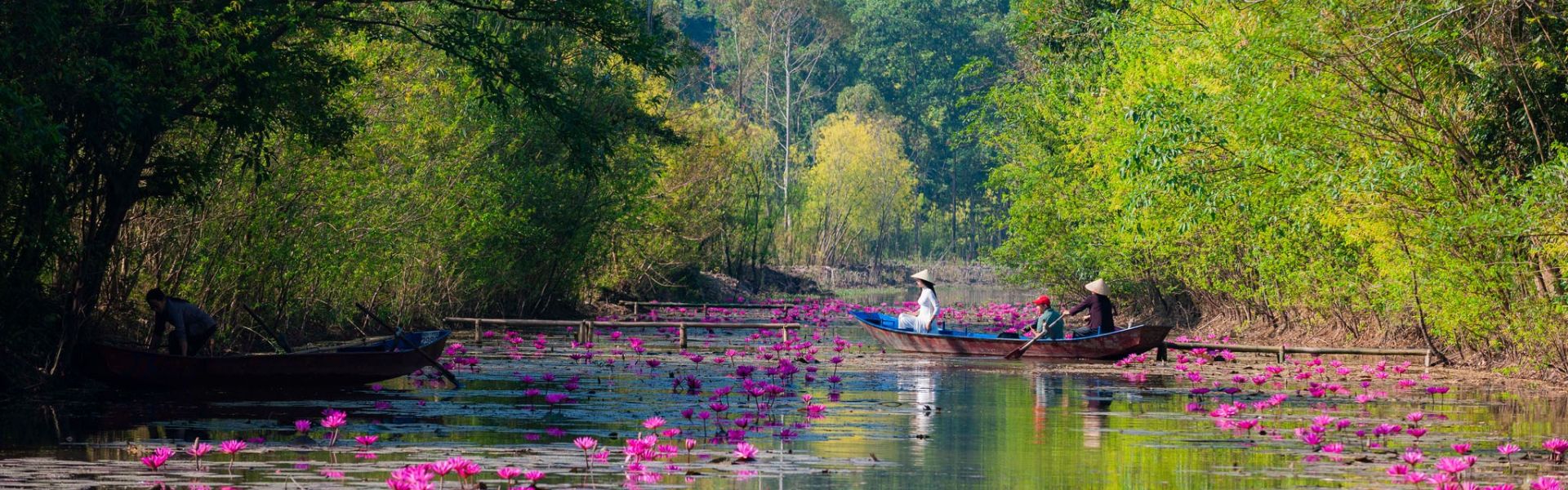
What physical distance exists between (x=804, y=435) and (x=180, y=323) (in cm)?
726

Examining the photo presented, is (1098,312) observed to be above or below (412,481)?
above

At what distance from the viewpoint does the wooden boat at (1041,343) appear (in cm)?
2344

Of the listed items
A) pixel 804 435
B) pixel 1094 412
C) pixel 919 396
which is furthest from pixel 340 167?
pixel 1094 412

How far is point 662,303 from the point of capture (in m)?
38.3

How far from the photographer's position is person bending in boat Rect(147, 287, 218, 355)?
54.6ft

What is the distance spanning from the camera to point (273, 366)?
1667 cm

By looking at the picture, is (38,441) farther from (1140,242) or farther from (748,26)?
(748,26)

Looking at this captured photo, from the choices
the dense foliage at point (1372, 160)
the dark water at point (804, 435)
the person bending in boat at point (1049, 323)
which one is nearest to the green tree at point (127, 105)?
the dark water at point (804, 435)

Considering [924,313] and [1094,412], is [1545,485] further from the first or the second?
[924,313]

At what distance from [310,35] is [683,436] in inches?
324

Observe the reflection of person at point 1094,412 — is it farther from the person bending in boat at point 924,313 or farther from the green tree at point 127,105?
the green tree at point 127,105

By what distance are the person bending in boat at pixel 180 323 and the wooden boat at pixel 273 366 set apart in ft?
1.21

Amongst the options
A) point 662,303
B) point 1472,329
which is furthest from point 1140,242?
point 662,303

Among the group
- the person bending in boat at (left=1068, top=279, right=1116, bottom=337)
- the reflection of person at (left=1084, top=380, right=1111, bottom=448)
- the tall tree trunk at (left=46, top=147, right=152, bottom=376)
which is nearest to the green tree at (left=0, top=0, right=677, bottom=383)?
the tall tree trunk at (left=46, top=147, right=152, bottom=376)
